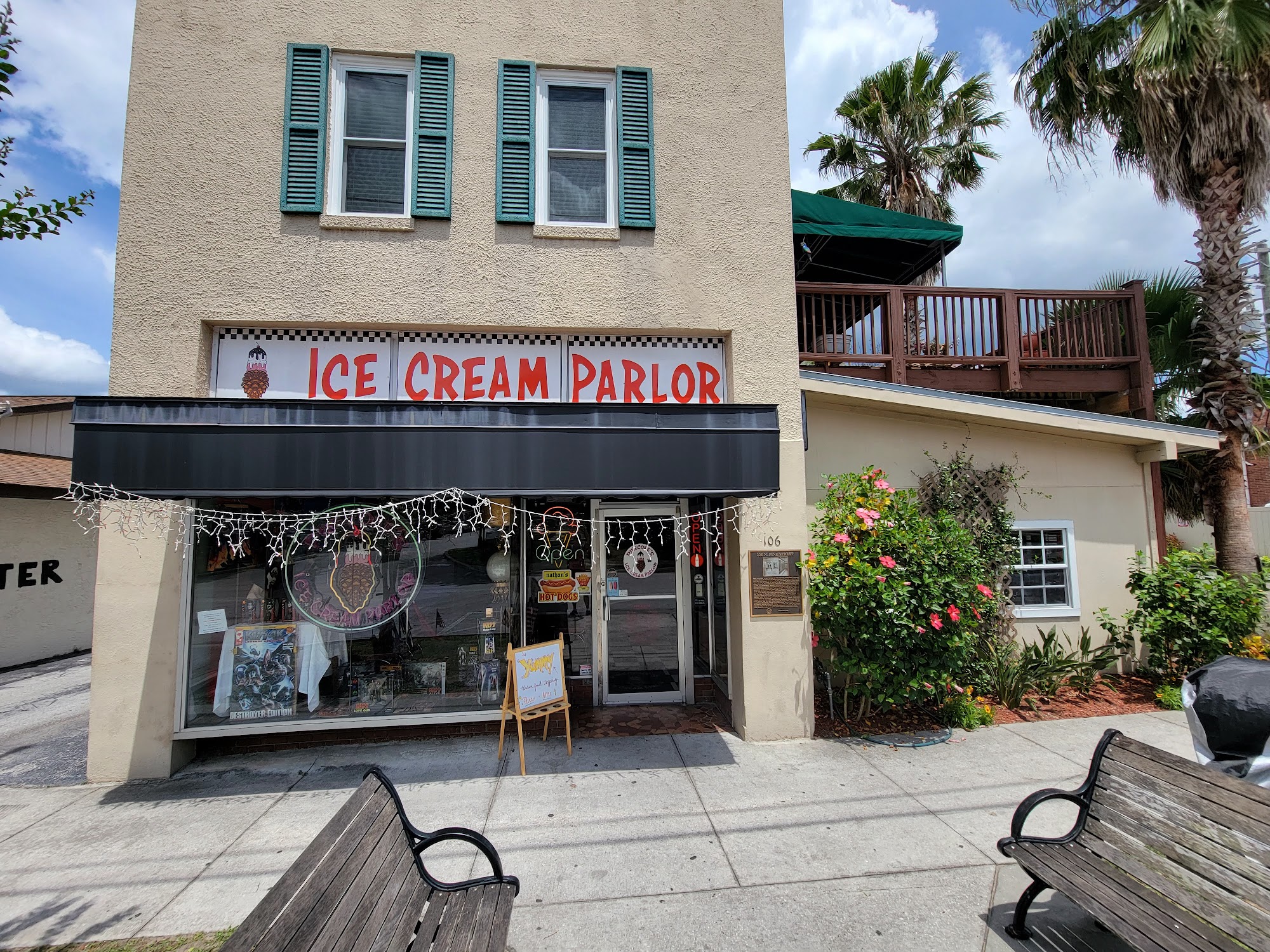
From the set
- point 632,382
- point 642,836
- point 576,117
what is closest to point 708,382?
point 632,382

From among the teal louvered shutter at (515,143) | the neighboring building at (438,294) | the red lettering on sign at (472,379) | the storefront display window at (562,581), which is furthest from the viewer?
the storefront display window at (562,581)

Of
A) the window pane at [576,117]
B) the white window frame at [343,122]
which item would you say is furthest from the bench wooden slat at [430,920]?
the window pane at [576,117]

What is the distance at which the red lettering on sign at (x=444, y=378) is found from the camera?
5.95 m

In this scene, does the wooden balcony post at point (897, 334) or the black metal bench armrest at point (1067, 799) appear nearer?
the black metal bench armrest at point (1067, 799)

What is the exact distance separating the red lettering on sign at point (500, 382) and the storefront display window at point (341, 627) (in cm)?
139

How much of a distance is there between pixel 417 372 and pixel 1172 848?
20.3 ft

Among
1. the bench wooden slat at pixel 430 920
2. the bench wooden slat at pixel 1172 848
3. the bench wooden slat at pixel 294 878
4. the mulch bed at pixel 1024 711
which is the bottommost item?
the mulch bed at pixel 1024 711

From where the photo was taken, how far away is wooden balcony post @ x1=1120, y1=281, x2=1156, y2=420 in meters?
8.38

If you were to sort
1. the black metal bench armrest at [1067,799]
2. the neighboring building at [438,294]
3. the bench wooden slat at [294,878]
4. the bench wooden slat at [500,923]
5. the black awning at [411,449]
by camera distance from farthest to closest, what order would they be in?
the neighboring building at [438,294] → the black awning at [411,449] → the black metal bench armrest at [1067,799] → the bench wooden slat at [500,923] → the bench wooden slat at [294,878]

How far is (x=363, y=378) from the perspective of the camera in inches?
233

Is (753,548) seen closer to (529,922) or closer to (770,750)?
(770,750)

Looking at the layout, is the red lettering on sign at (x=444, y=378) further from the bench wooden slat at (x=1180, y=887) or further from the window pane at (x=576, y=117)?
the bench wooden slat at (x=1180, y=887)

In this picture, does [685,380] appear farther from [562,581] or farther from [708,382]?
[562,581]

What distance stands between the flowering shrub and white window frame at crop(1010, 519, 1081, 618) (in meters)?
1.71
